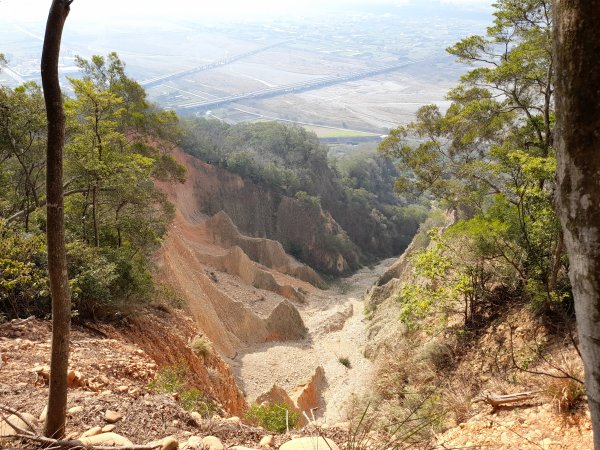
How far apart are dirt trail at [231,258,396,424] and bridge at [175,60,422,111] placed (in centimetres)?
5735

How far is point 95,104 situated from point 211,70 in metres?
106

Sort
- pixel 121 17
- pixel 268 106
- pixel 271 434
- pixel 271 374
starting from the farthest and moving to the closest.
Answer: pixel 121 17 → pixel 268 106 → pixel 271 374 → pixel 271 434

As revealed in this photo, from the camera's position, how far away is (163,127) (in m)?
18.6

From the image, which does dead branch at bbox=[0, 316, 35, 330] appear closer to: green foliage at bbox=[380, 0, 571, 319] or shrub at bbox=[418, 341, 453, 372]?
green foliage at bbox=[380, 0, 571, 319]

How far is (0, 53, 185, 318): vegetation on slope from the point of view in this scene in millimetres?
8992

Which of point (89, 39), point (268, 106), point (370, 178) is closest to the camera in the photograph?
point (370, 178)

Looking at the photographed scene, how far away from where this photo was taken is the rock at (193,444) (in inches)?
175

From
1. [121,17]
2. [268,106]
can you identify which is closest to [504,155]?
[268,106]

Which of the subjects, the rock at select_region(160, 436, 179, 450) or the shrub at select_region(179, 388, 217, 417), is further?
the shrub at select_region(179, 388, 217, 417)

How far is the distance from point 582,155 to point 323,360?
19.8 m

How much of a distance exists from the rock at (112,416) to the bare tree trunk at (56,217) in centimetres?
98

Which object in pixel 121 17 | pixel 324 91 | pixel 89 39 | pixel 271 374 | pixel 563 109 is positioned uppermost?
pixel 121 17

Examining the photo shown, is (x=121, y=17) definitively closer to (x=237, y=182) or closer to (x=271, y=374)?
(x=237, y=182)

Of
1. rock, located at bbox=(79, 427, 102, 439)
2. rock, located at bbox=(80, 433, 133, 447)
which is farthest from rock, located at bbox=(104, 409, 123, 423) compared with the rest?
rock, located at bbox=(80, 433, 133, 447)
